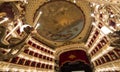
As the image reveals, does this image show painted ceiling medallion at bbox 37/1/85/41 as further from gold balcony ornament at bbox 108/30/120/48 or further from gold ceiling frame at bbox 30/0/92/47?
gold balcony ornament at bbox 108/30/120/48

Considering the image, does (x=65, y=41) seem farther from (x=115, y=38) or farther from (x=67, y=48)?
(x=115, y=38)

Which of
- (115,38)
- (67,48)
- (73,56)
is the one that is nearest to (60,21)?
(67,48)

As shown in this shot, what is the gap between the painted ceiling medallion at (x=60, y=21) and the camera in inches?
520

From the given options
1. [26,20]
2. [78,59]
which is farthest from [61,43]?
[26,20]

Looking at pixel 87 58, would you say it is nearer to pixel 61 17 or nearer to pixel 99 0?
pixel 61 17

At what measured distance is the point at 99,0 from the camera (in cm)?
490

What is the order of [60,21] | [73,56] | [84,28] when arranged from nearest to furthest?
1. [60,21]
2. [84,28]
3. [73,56]

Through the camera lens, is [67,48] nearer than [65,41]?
No

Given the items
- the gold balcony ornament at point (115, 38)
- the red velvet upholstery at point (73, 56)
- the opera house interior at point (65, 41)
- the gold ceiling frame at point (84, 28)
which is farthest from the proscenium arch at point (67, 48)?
the gold balcony ornament at point (115, 38)


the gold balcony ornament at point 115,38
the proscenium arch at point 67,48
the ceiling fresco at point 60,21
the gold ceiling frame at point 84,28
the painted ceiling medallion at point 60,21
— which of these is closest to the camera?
the gold balcony ornament at point 115,38

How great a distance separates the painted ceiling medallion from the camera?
520 inches

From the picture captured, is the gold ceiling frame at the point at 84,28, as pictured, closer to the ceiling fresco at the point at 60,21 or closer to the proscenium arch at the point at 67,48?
the ceiling fresco at the point at 60,21

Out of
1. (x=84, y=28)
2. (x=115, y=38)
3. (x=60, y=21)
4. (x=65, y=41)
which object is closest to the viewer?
(x=115, y=38)

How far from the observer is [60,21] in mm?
14141
